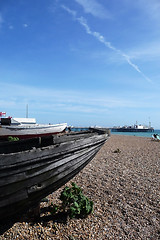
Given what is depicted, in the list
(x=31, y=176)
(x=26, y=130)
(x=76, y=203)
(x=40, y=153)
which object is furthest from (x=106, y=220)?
(x=26, y=130)

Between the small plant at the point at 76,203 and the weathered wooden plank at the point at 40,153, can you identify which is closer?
the weathered wooden plank at the point at 40,153

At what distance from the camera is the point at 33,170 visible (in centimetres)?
307

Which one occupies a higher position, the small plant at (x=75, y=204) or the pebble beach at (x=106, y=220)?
the small plant at (x=75, y=204)

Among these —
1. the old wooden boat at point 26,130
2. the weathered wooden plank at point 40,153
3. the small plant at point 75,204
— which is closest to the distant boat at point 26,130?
the old wooden boat at point 26,130

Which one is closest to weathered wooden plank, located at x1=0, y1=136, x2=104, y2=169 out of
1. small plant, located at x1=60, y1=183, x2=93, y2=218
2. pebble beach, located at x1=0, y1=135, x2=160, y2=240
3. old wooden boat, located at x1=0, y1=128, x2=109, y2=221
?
old wooden boat, located at x1=0, y1=128, x2=109, y2=221

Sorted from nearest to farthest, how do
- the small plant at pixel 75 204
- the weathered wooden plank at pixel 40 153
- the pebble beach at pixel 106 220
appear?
the weathered wooden plank at pixel 40 153, the pebble beach at pixel 106 220, the small plant at pixel 75 204

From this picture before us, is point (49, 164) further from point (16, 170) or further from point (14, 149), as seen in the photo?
point (14, 149)

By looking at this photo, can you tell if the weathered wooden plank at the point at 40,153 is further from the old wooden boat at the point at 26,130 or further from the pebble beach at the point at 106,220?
the old wooden boat at the point at 26,130

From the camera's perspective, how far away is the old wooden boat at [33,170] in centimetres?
277

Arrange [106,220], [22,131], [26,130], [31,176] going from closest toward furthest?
[31,176], [106,220], [22,131], [26,130]

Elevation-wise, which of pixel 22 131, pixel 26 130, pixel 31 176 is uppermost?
pixel 26 130

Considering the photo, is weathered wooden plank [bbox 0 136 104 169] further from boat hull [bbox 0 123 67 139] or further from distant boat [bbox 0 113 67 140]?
boat hull [bbox 0 123 67 139]

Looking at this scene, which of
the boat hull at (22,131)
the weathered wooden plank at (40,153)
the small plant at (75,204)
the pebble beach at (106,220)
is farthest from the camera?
the boat hull at (22,131)

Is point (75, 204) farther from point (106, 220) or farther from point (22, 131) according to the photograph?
point (22, 131)
